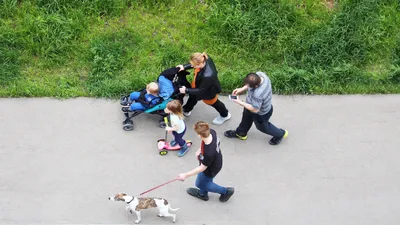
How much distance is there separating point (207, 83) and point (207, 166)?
4.27 ft

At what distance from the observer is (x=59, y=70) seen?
7949 millimetres

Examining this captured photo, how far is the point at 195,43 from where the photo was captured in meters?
8.30

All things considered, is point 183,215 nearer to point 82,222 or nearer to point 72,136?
point 82,222

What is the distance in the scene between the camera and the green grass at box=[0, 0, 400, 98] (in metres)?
7.76

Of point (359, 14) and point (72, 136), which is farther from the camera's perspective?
point (359, 14)

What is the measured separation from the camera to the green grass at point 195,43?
25.5 ft

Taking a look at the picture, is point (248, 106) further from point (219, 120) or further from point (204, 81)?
point (219, 120)

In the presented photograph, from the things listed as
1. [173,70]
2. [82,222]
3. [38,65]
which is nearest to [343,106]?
[173,70]

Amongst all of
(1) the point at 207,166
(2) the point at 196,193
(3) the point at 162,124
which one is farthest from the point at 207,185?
(3) the point at 162,124

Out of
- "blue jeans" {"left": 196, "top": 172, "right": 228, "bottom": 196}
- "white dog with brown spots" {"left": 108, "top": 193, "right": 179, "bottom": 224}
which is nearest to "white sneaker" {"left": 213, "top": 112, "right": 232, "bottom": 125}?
"blue jeans" {"left": 196, "top": 172, "right": 228, "bottom": 196}

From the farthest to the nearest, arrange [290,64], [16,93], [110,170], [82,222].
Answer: [290,64]
[16,93]
[110,170]
[82,222]

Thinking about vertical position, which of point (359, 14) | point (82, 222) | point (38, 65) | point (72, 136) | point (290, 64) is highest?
point (359, 14)

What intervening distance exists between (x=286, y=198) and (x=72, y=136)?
3116 mm

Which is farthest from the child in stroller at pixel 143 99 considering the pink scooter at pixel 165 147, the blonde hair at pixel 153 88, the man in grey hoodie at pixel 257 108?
the man in grey hoodie at pixel 257 108
